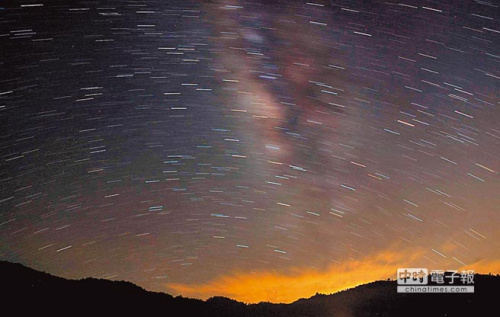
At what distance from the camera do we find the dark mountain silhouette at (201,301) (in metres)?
44.3

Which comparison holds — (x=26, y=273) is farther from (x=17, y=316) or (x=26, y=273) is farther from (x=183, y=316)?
(x=183, y=316)

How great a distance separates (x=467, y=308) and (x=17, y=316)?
42.3 metres

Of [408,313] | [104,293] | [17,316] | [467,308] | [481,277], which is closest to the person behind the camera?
[17,316]

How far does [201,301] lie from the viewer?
58.8m

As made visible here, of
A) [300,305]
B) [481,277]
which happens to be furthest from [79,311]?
[481,277]

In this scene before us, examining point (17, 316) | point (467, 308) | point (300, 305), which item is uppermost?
point (17, 316)

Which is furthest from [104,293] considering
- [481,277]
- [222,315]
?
[481,277]

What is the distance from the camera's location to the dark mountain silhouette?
4427 cm

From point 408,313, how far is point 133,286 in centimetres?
3650

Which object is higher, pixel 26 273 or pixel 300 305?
pixel 26 273

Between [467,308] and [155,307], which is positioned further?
[155,307]

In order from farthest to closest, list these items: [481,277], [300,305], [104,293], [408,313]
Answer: [300,305], [104,293], [481,277], [408,313]

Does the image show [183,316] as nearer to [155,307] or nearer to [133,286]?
[155,307]

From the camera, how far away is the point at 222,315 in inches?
2141
